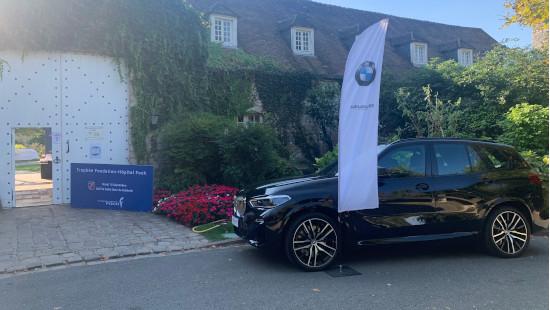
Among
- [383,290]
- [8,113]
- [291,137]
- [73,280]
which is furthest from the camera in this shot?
[291,137]

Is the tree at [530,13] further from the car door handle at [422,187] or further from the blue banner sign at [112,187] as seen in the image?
the blue banner sign at [112,187]

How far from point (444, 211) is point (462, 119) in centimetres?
1070

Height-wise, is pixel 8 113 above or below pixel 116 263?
above

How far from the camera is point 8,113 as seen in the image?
11.4 meters

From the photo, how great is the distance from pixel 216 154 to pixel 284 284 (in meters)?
7.16

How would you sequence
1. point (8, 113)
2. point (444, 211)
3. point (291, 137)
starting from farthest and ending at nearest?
point (291, 137), point (8, 113), point (444, 211)

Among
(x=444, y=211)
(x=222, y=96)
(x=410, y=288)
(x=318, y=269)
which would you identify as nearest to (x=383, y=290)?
(x=410, y=288)

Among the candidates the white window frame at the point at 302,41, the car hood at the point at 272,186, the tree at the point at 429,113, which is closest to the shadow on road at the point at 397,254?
the car hood at the point at 272,186

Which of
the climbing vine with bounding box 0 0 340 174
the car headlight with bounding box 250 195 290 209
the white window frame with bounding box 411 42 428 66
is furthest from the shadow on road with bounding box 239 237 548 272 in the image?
the white window frame with bounding box 411 42 428 66

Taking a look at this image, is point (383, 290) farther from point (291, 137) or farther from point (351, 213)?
point (291, 137)

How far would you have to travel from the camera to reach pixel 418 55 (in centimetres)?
2497

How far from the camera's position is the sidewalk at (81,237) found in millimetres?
6828

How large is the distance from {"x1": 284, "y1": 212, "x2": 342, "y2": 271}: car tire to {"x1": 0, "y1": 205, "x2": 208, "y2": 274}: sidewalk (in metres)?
2.29

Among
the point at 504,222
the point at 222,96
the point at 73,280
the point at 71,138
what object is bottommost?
the point at 73,280
